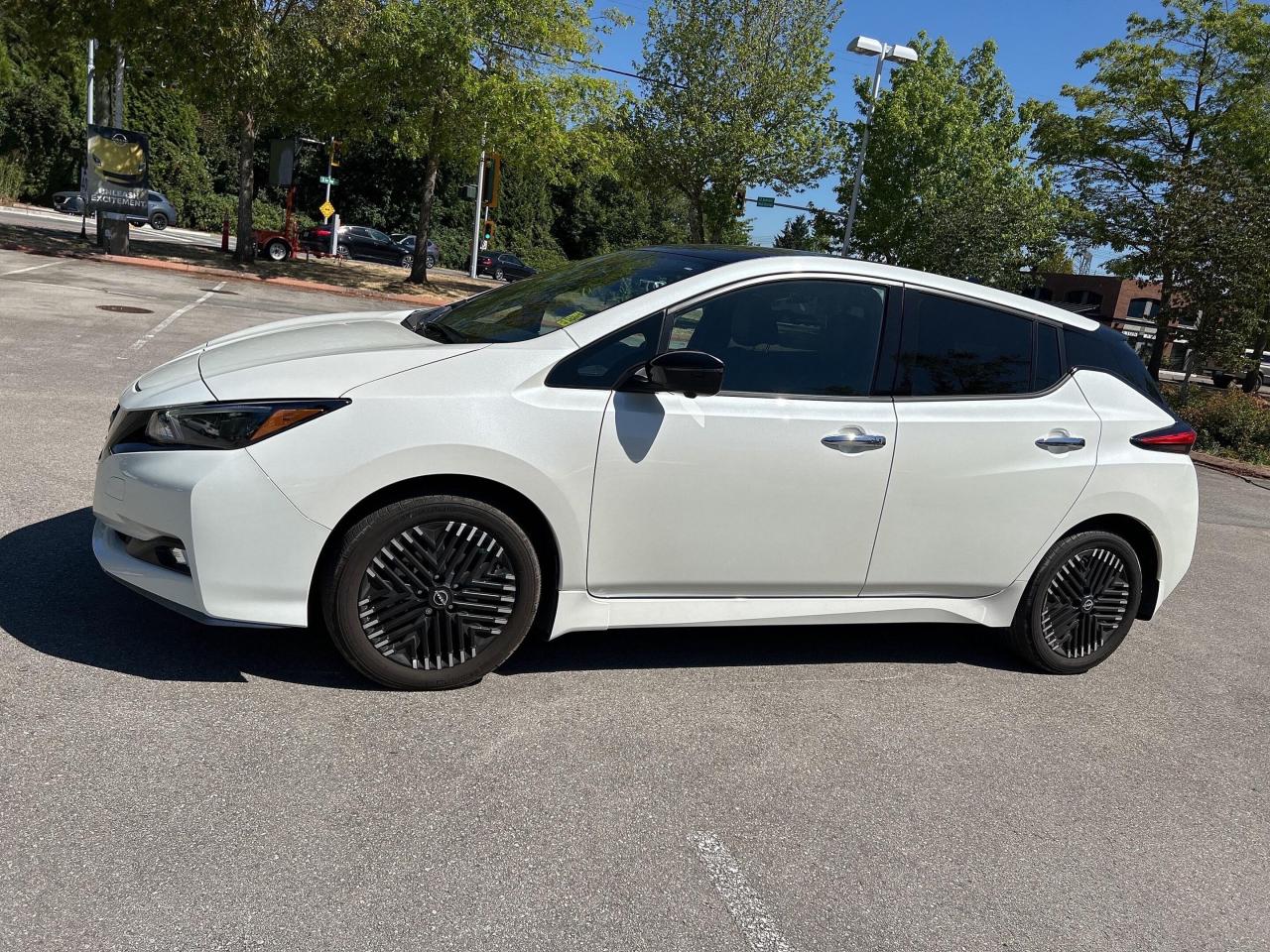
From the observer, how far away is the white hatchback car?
11.7 ft

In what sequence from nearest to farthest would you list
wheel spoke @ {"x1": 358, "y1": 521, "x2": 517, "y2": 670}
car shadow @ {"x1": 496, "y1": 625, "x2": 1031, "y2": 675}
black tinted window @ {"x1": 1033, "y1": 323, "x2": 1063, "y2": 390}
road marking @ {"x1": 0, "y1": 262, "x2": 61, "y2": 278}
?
1. wheel spoke @ {"x1": 358, "y1": 521, "x2": 517, "y2": 670}
2. car shadow @ {"x1": 496, "y1": 625, "x2": 1031, "y2": 675}
3. black tinted window @ {"x1": 1033, "y1": 323, "x2": 1063, "y2": 390}
4. road marking @ {"x1": 0, "y1": 262, "x2": 61, "y2": 278}

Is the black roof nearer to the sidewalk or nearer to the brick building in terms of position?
the sidewalk

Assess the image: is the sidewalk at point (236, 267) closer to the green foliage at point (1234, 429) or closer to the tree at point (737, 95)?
the tree at point (737, 95)

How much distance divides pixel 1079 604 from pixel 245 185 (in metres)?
24.3

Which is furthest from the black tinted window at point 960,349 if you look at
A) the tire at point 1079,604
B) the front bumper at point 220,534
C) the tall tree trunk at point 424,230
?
the tall tree trunk at point 424,230

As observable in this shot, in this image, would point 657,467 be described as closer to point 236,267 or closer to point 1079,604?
point 1079,604

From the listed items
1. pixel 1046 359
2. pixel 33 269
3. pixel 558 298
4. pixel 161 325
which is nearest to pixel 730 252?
pixel 558 298

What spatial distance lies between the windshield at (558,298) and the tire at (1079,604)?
2133 mm

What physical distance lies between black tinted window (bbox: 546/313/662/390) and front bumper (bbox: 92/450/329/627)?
1.03 metres

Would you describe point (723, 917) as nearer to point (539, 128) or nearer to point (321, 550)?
point (321, 550)

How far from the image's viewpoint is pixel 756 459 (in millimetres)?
4043

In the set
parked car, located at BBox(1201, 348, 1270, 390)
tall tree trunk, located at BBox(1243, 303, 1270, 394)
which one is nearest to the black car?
parked car, located at BBox(1201, 348, 1270, 390)

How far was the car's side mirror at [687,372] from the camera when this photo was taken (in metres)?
3.77

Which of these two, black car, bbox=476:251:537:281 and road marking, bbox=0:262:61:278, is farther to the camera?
black car, bbox=476:251:537:281
